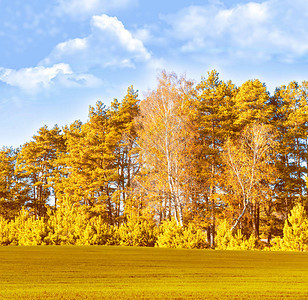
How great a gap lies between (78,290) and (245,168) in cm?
1552

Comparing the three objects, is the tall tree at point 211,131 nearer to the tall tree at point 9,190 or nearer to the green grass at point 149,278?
the green grass at point 149,278

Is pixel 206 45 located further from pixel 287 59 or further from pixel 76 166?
pixel 76 166

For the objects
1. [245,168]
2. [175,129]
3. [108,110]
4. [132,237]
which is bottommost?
[132,237]

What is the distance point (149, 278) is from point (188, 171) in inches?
538

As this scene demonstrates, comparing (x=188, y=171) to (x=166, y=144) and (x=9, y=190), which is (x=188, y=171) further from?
(x=9, y=190)

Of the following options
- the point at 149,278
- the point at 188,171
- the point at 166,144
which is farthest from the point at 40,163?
the point at 149,278

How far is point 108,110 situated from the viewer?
1066 inches

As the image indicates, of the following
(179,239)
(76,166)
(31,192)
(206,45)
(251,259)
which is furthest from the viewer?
(31,192)

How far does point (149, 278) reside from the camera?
5.89 meters

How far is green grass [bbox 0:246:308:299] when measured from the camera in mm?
4598

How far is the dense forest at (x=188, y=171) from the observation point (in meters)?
14.9

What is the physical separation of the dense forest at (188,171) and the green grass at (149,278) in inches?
249

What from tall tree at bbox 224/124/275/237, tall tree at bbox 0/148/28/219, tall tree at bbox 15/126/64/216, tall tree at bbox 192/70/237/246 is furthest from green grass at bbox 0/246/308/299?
tall tree at bbox 15/126/64/216

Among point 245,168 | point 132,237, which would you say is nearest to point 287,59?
point 245,168
